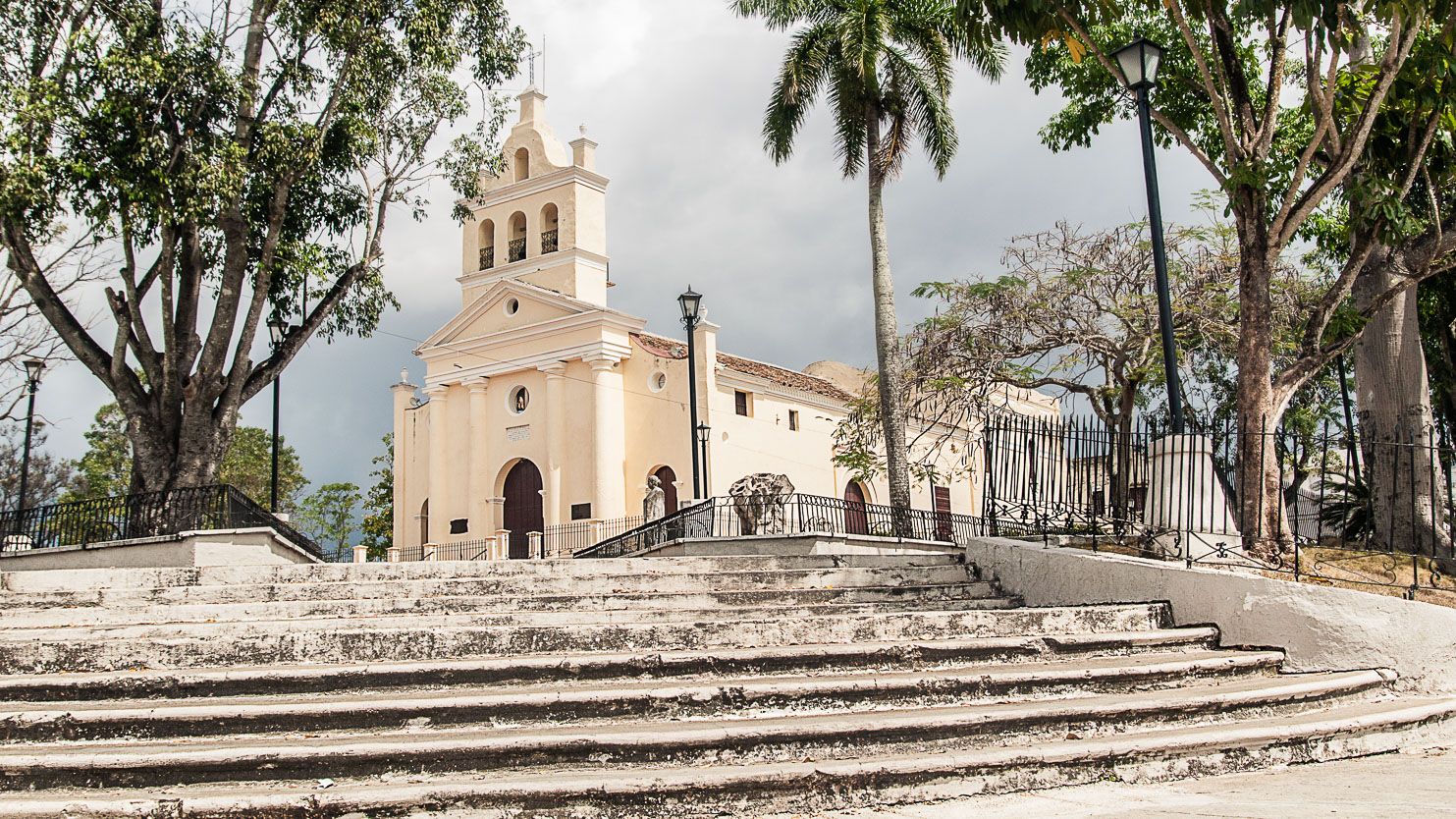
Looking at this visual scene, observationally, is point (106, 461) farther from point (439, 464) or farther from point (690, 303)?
point (690, 303)

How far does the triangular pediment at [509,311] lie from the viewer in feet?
100

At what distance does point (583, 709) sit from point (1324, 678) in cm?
419

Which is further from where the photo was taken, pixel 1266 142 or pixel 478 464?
pixel 478 464

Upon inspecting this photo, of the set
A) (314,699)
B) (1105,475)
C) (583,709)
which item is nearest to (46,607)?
(314,699)

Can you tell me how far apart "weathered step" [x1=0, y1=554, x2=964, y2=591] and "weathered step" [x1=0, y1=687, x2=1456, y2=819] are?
13.0 feet

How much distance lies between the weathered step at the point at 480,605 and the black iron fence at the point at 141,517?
5.90 m

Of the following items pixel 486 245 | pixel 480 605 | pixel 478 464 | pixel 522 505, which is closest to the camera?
pixel 480 605

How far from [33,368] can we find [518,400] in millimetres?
13138

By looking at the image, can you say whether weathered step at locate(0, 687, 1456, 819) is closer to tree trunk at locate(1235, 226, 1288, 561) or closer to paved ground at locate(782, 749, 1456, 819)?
paved ground at locate(782, 749, 1456, 819)

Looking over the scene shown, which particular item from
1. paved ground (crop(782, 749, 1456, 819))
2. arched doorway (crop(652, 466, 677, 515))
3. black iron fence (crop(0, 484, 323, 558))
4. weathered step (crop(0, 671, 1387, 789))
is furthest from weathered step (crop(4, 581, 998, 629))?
arched doorway (crop(652, 466, 677, 515))

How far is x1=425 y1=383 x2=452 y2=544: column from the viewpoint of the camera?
1262 inches

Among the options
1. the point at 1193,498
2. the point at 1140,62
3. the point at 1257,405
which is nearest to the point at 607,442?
the point at 1140,62

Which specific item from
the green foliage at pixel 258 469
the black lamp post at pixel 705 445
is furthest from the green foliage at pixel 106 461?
the black lamp post at pixel 705 445

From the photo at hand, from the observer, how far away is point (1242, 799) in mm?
4219
